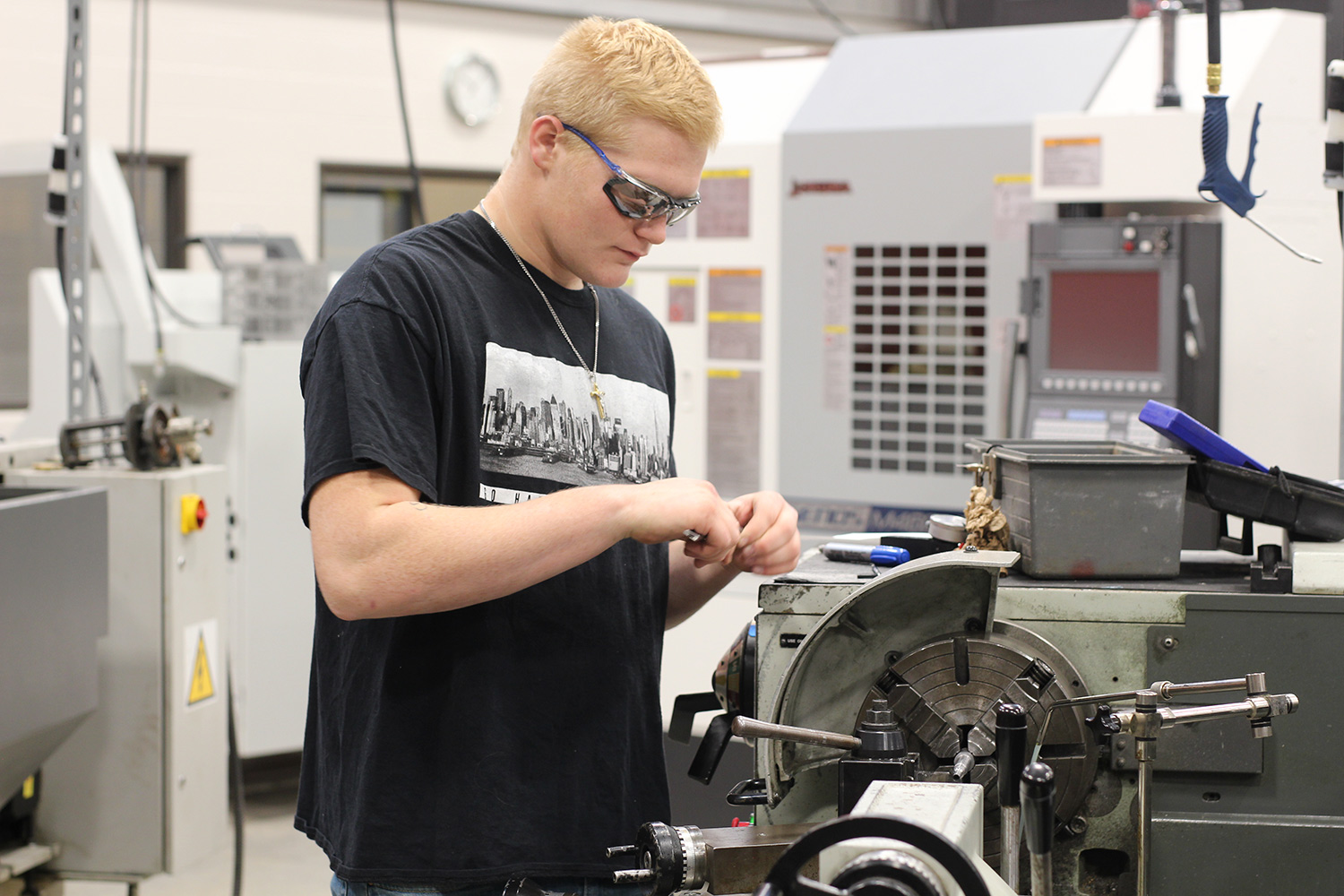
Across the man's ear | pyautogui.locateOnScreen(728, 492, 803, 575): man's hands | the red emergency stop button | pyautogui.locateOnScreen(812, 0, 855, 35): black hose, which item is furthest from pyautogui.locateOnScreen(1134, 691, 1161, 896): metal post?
pyautogui.locateOnScreen(812, 0, 855, 35): black hose

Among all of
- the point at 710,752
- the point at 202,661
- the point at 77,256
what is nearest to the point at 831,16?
the point at 77,256

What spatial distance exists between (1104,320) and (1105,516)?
4.72 feet

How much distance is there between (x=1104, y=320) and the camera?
248 cm

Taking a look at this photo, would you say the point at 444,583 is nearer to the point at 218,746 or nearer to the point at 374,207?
the point at 218,746

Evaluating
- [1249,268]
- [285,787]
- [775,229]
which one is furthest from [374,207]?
[1249,268]

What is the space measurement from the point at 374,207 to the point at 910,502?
4193 mm

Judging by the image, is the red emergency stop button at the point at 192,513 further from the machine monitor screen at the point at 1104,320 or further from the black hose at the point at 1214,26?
the black hose at the point at 1214,26

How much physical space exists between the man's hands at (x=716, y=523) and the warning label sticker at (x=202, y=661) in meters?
1.84

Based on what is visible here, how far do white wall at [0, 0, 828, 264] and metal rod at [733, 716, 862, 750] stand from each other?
187 inches

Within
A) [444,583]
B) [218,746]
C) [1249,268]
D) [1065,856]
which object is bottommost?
[218,746]

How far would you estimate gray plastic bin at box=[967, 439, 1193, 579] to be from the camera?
1.14m

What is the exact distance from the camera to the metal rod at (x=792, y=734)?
0.98 meters

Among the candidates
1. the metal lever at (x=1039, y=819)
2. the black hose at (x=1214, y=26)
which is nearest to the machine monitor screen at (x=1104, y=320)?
the black hose at (x=1214, y=26)

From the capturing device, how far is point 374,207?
6297 mm
